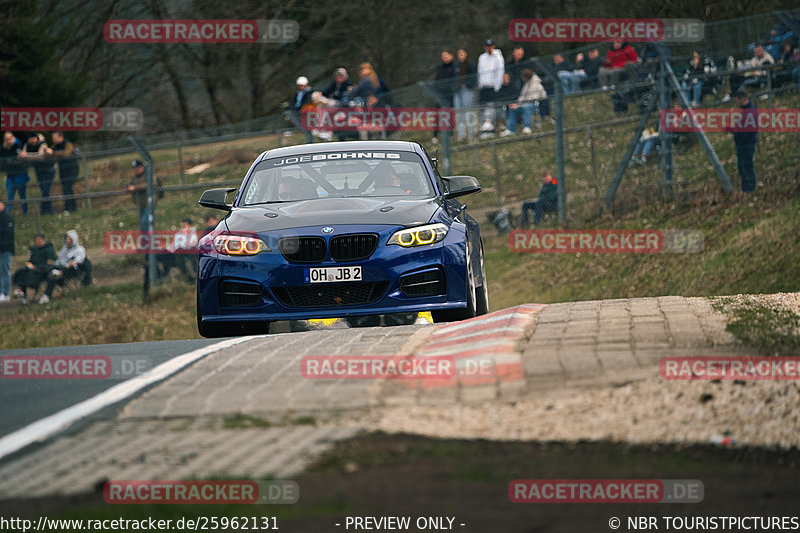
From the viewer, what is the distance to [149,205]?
19.5 meters

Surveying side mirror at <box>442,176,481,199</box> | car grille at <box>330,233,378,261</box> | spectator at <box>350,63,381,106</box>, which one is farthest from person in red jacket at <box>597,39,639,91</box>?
car grille at <box>330,233,378,261</box>

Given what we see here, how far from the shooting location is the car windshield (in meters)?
10.3

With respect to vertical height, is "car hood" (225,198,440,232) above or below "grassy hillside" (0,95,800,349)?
above

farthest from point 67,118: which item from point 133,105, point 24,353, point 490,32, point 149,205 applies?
point 24,353

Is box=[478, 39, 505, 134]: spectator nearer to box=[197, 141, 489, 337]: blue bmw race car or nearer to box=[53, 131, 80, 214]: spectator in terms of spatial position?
box=[53, 131, 80, 214]: spectator

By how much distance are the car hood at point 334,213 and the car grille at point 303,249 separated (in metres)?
0.17

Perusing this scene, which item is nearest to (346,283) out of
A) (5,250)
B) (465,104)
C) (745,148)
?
(745,148)

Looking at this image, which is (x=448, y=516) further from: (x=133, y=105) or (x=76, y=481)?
(x=133, y=105)

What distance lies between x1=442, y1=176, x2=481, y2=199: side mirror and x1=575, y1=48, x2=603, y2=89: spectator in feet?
30.6

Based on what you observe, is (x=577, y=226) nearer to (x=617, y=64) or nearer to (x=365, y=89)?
(x=617, y=64)

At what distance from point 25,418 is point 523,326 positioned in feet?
10.9

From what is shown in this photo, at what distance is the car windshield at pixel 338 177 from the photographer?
10320 mm

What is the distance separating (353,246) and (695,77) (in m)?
10.5

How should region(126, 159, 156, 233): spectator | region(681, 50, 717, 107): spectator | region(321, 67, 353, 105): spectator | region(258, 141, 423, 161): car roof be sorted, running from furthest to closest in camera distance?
region(321, 67, 353, 105): spectator, region(126, 159, 156, 233): spectator, region(681, 50, 717, 107): spectator, region(258, 141, 423, 161): car roof
